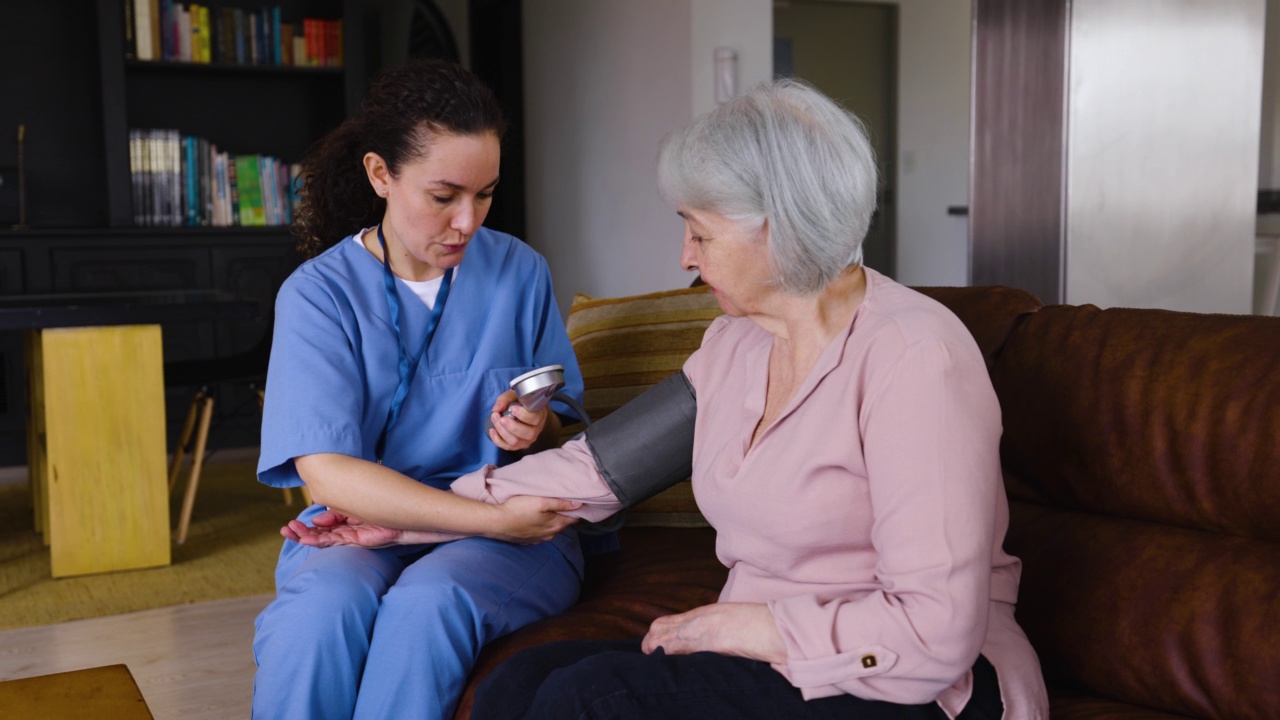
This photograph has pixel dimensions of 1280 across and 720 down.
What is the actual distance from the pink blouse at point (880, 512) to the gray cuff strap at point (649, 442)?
0.14 m

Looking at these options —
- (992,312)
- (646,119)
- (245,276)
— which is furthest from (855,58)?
(992,312)

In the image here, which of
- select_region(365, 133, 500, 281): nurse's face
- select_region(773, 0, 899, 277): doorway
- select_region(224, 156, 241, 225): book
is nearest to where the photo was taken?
select_region(365, 133, 500, 281): nurse's face

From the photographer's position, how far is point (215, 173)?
4.75m

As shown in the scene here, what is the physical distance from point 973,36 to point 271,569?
2.35 m

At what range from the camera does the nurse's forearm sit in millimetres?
1530

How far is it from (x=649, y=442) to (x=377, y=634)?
40cm

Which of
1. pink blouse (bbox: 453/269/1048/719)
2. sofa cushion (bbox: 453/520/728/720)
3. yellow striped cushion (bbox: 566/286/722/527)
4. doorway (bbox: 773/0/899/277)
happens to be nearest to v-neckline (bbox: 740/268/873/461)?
pink blouse (bbox: 453/269/1048/719)

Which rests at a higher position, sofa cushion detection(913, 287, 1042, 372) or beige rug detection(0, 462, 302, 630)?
sofa cushion detection(913, 287, 1042, 372)

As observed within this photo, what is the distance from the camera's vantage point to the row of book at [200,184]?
4.63 m

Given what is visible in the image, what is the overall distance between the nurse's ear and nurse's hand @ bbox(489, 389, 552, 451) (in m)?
0.34

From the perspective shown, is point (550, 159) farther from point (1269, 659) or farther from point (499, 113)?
point (1269, 659)

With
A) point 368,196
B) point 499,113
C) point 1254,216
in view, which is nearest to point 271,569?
point 368,196

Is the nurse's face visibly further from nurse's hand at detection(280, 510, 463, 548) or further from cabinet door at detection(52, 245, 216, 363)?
cabinet door at detection(52, 245, 216, 363)

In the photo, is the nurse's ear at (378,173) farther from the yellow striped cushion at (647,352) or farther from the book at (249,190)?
the book at (249,190)
